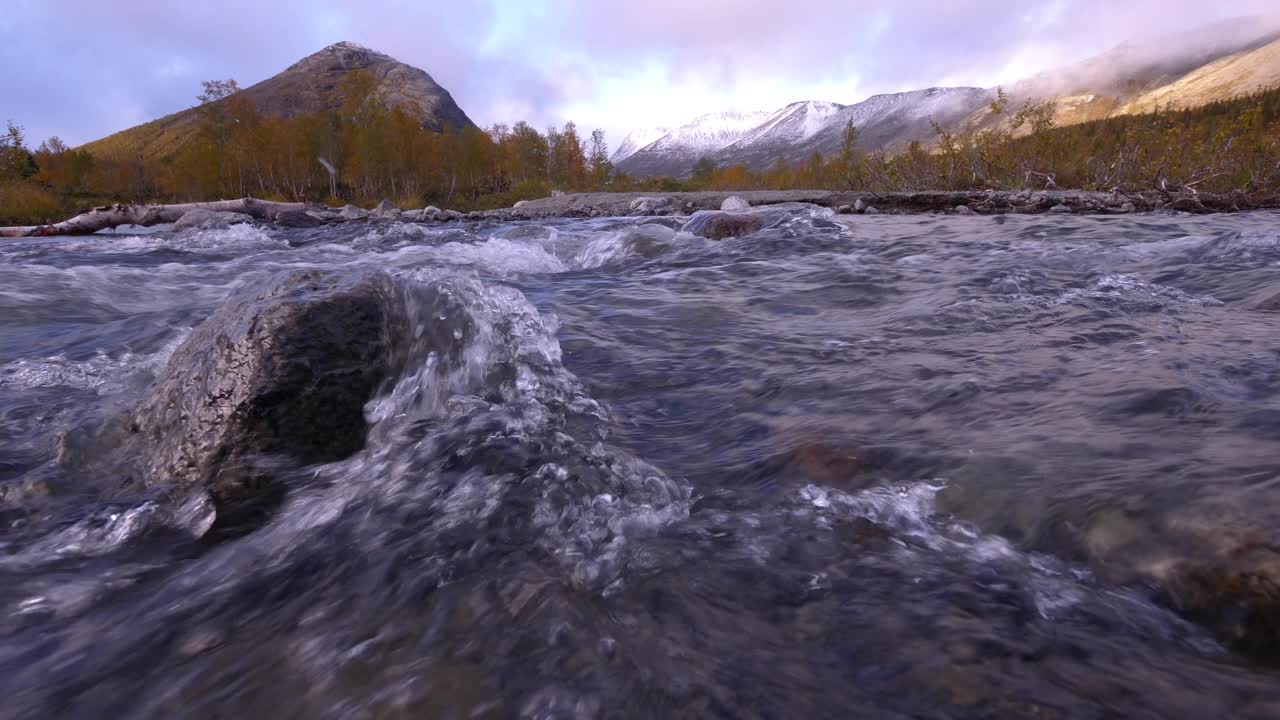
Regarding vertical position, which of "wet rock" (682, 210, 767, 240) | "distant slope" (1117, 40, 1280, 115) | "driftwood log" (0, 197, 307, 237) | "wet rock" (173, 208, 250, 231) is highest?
"distant slope" (1117, 40, 1280, 115)

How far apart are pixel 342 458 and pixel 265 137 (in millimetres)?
63892

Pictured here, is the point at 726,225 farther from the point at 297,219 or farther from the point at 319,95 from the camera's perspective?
the point at 319,95

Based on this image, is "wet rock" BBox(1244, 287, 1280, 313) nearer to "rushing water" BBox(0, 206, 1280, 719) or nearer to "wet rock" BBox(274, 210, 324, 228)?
"rushing water" BBox(0, 206, 1280, 719)

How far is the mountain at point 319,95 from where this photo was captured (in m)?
128

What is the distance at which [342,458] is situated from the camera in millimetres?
2809

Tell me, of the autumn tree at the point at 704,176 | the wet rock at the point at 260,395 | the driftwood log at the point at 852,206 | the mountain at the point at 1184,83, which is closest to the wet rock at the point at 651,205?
the driftwood log at the point at 852,206

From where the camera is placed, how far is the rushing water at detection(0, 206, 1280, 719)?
148 centimetres

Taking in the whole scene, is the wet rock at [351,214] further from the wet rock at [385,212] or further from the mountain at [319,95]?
the mountain at [319,95]

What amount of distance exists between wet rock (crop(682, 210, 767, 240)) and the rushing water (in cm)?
604

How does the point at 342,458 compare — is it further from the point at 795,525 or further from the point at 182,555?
the point at 795,525

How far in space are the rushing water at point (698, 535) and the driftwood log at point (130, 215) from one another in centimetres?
1763

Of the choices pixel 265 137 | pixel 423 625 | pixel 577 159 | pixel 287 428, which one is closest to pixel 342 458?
pixel 287 428

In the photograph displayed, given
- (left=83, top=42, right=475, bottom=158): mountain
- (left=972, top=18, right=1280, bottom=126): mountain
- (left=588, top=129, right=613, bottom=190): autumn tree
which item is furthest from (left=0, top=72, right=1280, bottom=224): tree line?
(left=972, top=18, right=1280, bottom=126): mountain

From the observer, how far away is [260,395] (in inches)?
108
